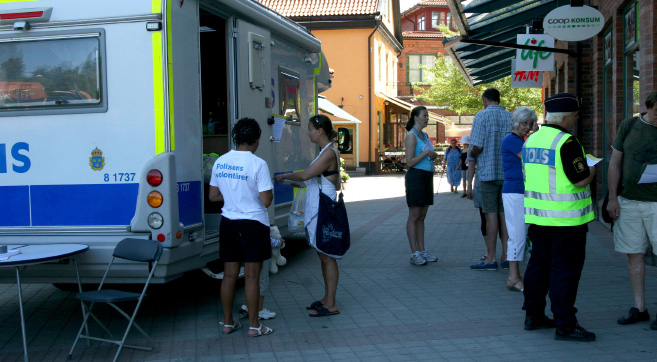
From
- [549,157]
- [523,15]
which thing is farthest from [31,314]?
[523,15]

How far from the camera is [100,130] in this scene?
5449 millimetres

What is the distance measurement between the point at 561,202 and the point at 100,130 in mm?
3502

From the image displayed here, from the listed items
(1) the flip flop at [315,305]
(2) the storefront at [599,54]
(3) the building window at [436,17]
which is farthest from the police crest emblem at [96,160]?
(3) the building window at [436,17]

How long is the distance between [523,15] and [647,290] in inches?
281

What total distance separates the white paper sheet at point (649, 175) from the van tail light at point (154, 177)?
3602 mm

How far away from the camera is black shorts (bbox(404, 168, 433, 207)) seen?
7930 mm

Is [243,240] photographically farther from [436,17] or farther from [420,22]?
[420,22]

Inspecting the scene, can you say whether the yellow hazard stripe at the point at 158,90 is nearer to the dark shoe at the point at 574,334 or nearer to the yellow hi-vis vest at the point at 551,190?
the yellow hi-vis vest at the point at 551,190

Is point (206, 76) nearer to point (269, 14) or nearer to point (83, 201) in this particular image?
point (269, 14)

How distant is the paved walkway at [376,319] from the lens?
502 cm

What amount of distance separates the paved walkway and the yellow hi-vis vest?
2.99 feet

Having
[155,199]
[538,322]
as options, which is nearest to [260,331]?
[155,199]

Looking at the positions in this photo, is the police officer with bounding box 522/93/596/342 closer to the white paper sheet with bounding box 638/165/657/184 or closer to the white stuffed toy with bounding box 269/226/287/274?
the white paper sheet with bounding box 638/165/657/184

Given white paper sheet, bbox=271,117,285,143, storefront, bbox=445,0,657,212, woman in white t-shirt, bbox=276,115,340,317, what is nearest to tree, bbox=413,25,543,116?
storefront, bbox=445,0,657,212
